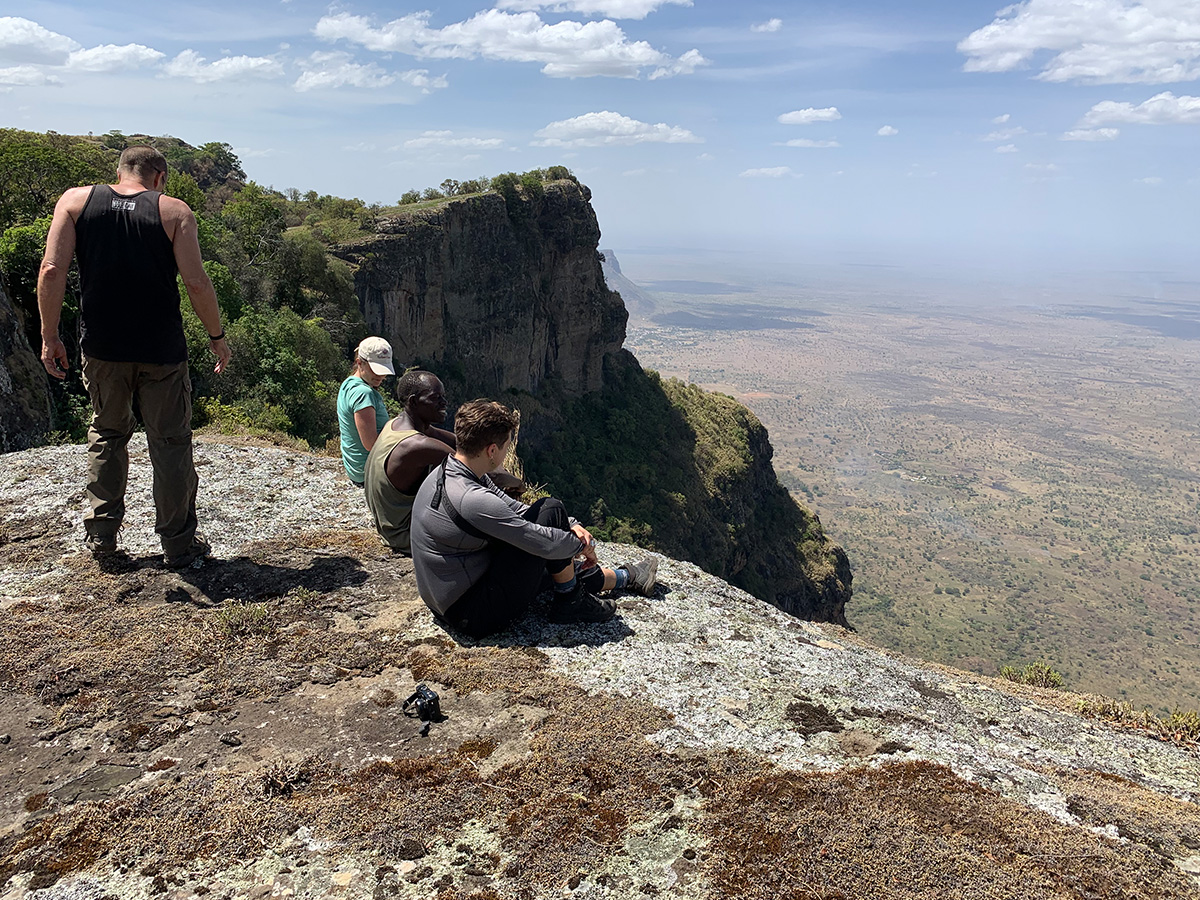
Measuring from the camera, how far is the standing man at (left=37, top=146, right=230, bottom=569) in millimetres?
5797

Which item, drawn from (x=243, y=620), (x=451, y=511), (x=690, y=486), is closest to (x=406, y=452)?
(x=451, y=511)

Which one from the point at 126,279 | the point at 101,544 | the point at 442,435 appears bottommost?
the point at 101,544

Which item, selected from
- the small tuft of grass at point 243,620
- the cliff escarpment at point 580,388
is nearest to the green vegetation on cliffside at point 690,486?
the cliff escarpment at point 580,388

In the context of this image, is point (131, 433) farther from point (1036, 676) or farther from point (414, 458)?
point (1036, 676)

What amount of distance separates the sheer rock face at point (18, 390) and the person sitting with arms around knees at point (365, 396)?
613cm

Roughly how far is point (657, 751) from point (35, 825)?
3.62 metres

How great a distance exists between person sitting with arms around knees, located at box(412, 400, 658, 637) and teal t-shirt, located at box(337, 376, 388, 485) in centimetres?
278

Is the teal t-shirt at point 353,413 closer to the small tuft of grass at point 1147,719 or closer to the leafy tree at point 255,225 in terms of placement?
the small tuft of grass at point 1147,719

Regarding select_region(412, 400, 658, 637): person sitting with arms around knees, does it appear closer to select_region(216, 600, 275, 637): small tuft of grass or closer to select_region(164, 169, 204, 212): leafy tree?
select_region(216, 600, 275, 637): small tuft of grass

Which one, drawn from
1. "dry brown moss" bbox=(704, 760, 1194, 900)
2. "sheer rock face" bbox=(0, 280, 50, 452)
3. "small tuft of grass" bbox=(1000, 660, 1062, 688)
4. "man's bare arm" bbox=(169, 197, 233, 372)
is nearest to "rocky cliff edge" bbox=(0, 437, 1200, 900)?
"dry brown moss" bbox=(704, 760, 1194, 900)

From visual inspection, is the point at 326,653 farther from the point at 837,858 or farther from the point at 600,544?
the point at 600,544

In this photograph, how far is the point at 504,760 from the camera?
15.4ft

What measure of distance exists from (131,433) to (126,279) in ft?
4.61

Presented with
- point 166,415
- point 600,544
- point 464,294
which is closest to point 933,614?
point 464,294
